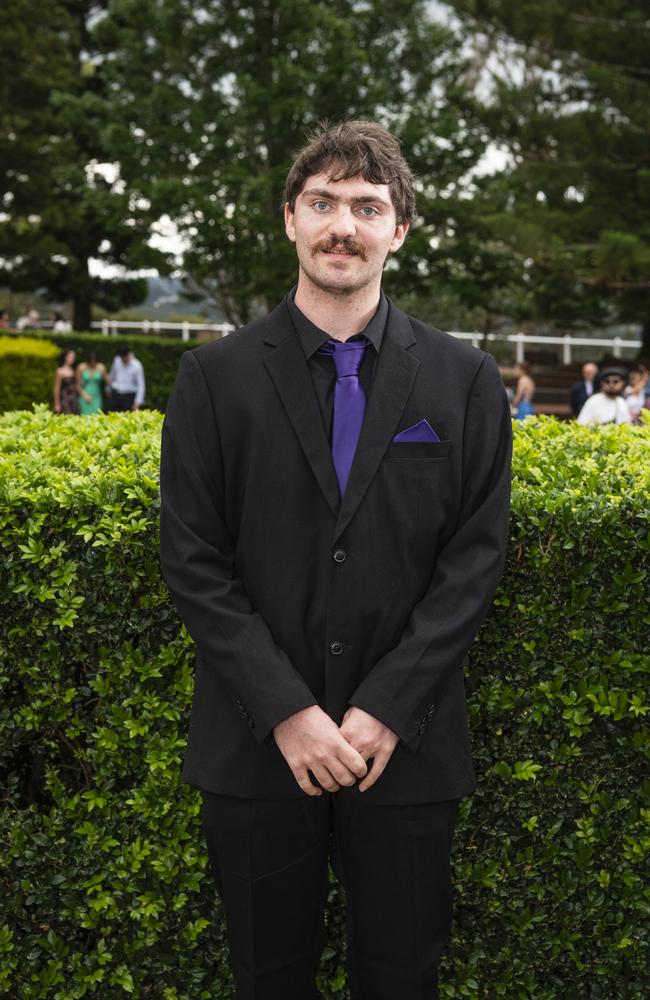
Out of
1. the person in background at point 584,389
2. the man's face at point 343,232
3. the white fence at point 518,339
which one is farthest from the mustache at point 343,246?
the white fence at point 518,339

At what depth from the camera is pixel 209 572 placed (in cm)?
237

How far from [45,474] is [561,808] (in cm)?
190

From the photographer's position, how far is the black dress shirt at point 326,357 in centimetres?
250

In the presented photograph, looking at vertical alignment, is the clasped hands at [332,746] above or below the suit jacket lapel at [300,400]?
below

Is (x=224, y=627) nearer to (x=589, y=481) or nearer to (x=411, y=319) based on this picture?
(x=411, y=319)

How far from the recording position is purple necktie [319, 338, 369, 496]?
2.46m

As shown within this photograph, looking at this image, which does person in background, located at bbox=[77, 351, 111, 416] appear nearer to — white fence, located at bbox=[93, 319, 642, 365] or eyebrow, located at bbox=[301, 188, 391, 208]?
white fence, located at bbox=[93, 319, 642, 365]

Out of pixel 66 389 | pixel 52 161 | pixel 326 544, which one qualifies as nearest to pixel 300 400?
pixel 326 544

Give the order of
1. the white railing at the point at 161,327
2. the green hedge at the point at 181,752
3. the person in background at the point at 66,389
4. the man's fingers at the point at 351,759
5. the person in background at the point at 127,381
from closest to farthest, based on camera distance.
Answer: the man's fingers at the point at 351,759 < the green hedge at the point at 181,752 < the person in background at the point at 66,389 < the person in background at the point at 127,381 < the white railing at the point at 161,327

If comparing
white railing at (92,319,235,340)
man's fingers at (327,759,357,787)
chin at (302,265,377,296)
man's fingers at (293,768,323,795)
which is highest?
chin at (302,265,377,296)

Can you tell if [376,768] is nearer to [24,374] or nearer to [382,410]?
[382,410]

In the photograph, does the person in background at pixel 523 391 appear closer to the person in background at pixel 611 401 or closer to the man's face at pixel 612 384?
the person in background at pixel 611 401

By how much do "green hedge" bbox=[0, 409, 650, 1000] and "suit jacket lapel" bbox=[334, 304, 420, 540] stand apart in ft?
2.20

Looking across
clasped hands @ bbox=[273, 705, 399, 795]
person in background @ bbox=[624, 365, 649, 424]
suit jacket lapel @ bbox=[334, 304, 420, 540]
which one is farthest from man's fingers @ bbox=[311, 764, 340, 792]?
person in background @ bbox=[624, 365, 649, 424]
